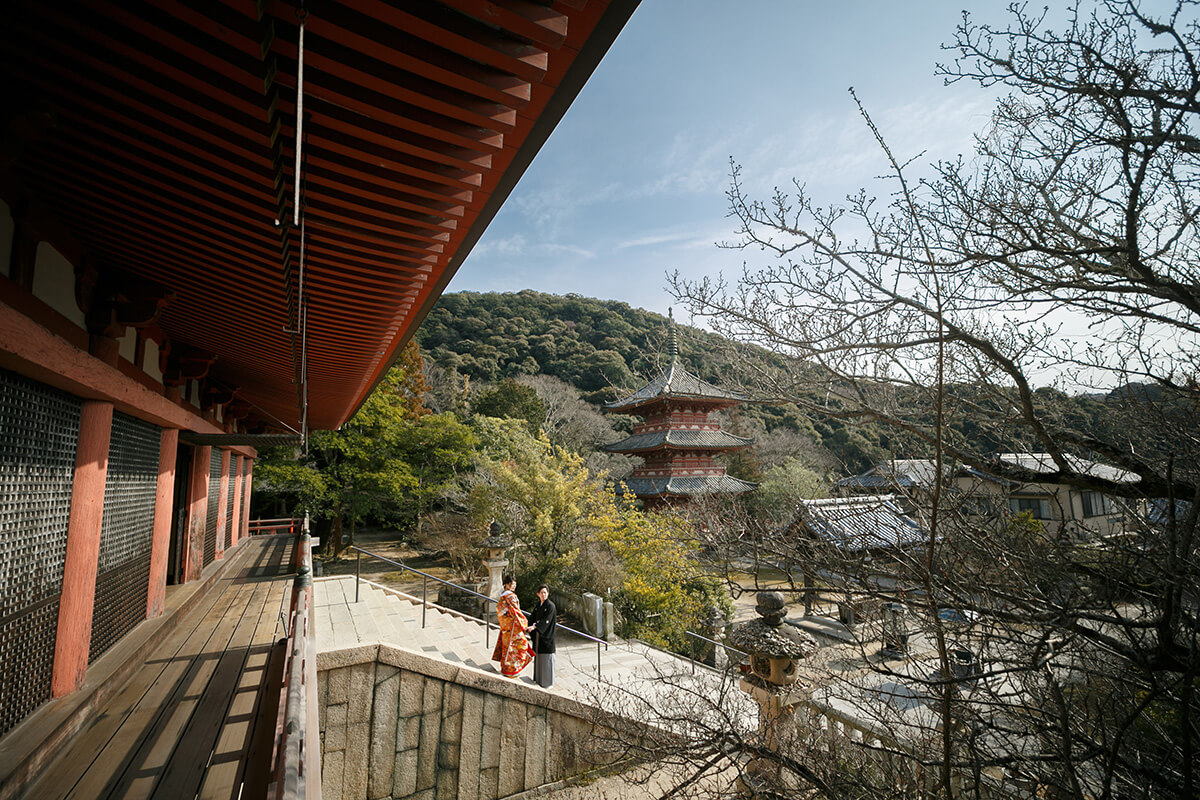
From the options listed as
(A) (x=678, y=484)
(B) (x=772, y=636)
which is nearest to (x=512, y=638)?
(B) (x=772, y=636)

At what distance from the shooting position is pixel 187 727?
3.32m

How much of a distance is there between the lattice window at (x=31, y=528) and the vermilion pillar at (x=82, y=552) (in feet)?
0.12

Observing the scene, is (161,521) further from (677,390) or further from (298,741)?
(677,390)

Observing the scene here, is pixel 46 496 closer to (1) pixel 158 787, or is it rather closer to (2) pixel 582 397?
(1) pixel 158 787

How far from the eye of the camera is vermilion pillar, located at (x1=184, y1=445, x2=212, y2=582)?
7.14m

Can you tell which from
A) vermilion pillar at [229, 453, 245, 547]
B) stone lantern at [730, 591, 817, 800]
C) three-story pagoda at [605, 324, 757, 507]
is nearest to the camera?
stone lantern at [730, 591, 817, 800]

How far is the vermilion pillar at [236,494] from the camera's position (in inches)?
444

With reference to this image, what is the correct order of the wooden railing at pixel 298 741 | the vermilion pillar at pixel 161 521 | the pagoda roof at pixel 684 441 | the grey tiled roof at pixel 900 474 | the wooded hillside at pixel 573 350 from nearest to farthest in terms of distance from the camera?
1. the wooden railing at pixel 298 741
2. the grey tiled roof at pixel 900 474
3. the vermilion pillar at pixel 161 521
4. the pagoda roof at pixel 684 441
5. the wooded hillside at pixel 573 350

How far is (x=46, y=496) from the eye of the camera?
3219 mm

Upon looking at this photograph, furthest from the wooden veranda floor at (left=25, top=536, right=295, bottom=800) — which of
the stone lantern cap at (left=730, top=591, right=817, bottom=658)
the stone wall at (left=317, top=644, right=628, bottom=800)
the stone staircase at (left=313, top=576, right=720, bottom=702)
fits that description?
the stone lantern cap at (left=730, top=591, right=817, bottom=658)

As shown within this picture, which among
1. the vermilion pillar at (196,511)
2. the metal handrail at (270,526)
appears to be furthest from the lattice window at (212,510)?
the metal handrail at (270,526)

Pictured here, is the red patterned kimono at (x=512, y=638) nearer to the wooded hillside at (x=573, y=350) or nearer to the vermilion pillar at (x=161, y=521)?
the vermilion pillar at (x=161, y=521)

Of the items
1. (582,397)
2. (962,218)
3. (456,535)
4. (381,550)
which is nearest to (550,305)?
(582,397)

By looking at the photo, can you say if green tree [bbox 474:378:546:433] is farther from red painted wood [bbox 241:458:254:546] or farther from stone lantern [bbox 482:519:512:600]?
stone lantern [bbox 482:519:512:600]
